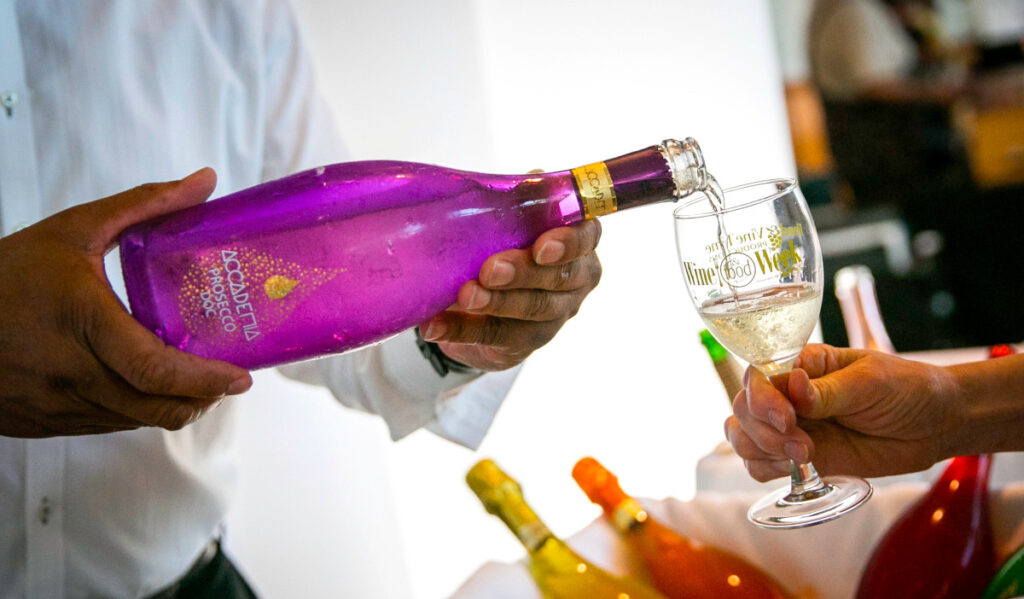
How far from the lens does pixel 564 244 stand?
25.4 inches

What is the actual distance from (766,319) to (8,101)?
2.50ft

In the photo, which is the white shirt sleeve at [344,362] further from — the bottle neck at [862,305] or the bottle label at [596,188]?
the bottle neck at [862,305]

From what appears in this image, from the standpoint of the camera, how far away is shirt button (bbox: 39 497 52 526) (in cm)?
82

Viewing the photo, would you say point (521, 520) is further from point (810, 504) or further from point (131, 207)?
point (131, 207)

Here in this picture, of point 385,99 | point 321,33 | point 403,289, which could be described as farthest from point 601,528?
point 321,33

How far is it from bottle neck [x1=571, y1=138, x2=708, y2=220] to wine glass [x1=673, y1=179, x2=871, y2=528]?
2cm

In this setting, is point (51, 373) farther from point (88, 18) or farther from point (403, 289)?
point (88, 18)

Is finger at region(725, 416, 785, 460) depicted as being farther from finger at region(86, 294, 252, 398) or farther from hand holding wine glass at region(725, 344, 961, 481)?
finger at region(86, 294, 252, 398)

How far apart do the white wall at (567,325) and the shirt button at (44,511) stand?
697 mm

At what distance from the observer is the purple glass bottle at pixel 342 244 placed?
595mm

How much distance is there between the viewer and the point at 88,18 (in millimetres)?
916

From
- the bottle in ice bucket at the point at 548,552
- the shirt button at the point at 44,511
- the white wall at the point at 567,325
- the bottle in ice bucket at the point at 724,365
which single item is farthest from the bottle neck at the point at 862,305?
the shirt button at the point at 44,511

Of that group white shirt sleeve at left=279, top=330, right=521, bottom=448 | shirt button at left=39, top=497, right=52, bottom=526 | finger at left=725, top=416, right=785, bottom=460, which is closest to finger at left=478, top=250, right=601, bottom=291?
finger at left=725, top=416, right=785, bottom=460

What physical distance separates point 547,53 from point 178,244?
136 centimetres
